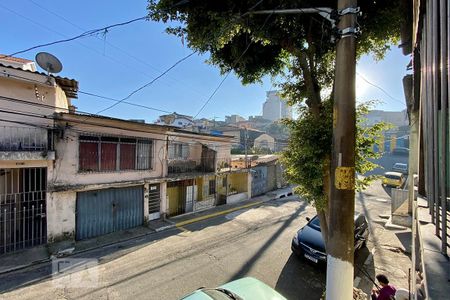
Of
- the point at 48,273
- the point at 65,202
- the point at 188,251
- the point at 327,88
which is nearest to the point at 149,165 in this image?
the point at 65,202

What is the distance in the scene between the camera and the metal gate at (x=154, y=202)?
12.4m

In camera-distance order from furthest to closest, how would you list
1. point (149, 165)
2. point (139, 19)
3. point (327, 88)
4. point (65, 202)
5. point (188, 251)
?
point (149, 165) → point (65, 202) → point (188, 251) → point (327, 88) → point (139, 19)

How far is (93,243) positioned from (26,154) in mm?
4026

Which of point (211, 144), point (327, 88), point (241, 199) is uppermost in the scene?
point (327, 88)

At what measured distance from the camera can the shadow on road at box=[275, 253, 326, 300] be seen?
Answer: 6218 millimetres

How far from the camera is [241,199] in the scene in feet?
59.4

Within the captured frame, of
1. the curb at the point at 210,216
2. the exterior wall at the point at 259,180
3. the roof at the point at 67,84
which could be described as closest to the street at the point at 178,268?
the curb at the point at 210,216

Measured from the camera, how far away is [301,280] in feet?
22.4

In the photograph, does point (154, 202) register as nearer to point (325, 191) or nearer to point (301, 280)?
point (301, 280)

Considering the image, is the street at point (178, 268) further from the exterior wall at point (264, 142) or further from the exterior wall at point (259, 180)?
the exterior wall at point (264, 142)

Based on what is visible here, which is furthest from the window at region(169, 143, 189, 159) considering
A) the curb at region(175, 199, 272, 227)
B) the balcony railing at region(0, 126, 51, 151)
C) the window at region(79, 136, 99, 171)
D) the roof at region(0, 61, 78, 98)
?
the balcony railing at region(0, 126, 51, 151)

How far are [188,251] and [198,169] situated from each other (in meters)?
7.65

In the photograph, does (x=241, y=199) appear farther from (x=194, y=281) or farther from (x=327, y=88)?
(x=327, y=88)

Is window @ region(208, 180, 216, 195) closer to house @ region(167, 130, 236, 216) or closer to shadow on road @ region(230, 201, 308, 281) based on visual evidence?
house @ region(167, 130, 236, 216)
